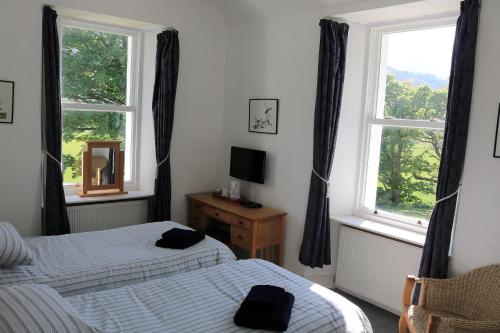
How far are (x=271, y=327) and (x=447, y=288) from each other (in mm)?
1465

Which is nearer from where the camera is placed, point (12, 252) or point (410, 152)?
point (12, 252)

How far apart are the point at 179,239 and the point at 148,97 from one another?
1.87 meters

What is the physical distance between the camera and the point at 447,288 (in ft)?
9.07

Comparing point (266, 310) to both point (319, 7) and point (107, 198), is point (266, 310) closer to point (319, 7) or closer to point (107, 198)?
point (107, 198)

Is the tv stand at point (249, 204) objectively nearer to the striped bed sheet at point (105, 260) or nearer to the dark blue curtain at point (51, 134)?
the striped bed sheet at point (105, 260)

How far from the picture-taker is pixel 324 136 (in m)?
3.61

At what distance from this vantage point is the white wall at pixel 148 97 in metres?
3.38

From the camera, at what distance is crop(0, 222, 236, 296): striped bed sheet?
7.94 feet

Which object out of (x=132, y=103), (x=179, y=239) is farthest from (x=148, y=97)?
(x=179, y=239)

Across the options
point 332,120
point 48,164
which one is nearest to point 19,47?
point 48,164

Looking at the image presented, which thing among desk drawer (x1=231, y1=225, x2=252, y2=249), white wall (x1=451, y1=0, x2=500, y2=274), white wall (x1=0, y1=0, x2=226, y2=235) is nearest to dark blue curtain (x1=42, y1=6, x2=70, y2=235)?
white wall (x1=0, y1=0, x2=226, y2=235)

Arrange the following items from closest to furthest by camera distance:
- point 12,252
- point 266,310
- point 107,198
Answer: point 266,310 < point 12,252 < point 107,198

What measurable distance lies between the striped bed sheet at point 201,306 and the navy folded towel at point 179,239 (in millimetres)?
476

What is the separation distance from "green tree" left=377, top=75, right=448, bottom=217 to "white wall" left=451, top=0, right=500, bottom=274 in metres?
0.53
